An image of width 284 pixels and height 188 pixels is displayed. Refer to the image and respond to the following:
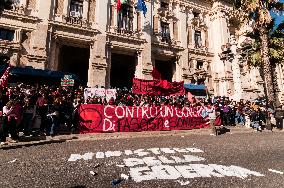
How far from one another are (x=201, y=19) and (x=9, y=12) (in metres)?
20.9

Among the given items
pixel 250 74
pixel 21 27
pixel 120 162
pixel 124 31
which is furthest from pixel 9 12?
pixel 250 74

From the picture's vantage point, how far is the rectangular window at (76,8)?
21102 mm

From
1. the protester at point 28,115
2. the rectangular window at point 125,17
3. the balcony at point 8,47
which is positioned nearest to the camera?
the protester at point 28,115

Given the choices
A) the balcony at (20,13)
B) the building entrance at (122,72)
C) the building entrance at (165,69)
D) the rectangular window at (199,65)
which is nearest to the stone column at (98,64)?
the building entrance at (122,72)

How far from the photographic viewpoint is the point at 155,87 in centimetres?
1506

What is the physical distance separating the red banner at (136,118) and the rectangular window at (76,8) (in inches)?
513

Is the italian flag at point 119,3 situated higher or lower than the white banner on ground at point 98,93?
higher

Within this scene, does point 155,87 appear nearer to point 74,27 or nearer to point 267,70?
point 267,70

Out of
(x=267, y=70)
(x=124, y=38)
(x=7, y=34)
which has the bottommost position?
(x=267, y=70)

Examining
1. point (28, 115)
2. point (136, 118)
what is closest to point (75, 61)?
point (136, 118)

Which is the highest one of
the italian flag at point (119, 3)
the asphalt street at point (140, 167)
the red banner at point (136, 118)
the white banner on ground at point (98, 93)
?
the italian flag at point (119, 3)

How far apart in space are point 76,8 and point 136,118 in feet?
46.8

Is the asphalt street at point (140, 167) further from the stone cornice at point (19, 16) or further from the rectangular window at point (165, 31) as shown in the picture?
the rectangular window at point (165, 31)

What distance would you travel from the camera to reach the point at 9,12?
60.8ft
